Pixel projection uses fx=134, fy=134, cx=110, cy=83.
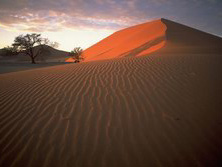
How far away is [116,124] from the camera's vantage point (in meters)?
2.70

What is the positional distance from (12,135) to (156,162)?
104 inches

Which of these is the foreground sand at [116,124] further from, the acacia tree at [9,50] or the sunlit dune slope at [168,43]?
the acacia tree at [9,50]

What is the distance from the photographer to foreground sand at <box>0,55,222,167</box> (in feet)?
6.88

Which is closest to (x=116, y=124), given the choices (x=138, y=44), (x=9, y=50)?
(x=138, y=44)

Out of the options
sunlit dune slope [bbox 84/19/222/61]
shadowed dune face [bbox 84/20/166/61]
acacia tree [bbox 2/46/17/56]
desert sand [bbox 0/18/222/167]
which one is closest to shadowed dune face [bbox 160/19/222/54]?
sunlit dune slope [bbox 84/19/222/61]

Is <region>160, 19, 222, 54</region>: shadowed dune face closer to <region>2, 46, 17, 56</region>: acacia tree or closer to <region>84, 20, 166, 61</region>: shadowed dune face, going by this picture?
<region>84, 20, 166, 61</region>: shadowed dune face

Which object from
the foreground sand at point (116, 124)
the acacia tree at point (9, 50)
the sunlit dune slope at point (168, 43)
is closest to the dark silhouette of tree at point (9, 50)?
the acacia tree at point (9, 50)

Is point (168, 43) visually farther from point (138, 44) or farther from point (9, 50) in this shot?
point (9, 50)

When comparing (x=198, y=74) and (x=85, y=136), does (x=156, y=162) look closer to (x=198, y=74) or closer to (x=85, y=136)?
(x=85, y=136)

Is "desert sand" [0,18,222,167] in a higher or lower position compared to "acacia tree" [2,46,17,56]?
lower

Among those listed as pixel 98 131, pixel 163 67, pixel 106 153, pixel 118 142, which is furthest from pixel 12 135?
pixel 163 67

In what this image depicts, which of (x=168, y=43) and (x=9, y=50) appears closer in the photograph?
(x=168, y=43)

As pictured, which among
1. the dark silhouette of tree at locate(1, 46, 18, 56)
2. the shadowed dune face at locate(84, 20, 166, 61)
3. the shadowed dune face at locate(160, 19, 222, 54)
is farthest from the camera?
the dark silhouette of tree at locate(1, 46, 18, 56)

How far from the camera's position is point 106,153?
2.15 metres
